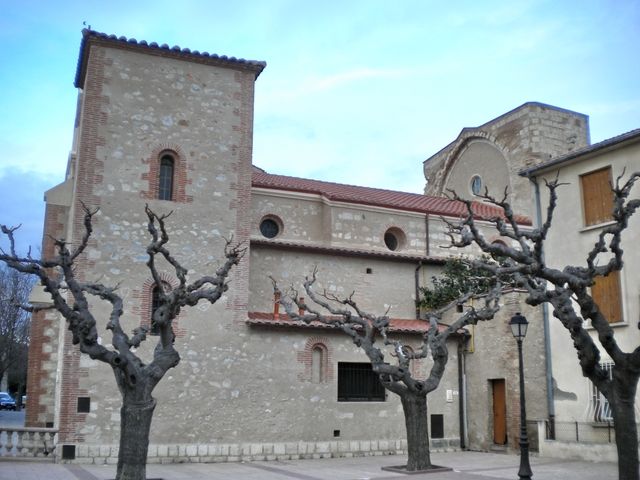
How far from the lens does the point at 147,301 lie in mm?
20469

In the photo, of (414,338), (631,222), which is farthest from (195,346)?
(631,222)

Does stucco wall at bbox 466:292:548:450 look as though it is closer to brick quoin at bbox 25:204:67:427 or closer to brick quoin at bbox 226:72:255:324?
brick quoin at bbox 226:72:255:324

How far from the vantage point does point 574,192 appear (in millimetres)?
21094

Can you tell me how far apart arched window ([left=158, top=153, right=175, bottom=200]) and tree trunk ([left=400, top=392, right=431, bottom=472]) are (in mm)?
9559

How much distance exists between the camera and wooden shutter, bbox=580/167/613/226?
20.1 m

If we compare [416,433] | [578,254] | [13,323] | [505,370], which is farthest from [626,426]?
[13,323]

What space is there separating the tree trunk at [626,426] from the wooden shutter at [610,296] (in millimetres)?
8283

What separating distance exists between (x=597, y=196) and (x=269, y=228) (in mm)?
11397

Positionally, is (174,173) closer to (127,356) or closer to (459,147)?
(127,356)

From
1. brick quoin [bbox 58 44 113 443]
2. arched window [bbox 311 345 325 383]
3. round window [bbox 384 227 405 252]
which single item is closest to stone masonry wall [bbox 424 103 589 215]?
round window [bbox 384 227 405 252]

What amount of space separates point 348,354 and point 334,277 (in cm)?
321

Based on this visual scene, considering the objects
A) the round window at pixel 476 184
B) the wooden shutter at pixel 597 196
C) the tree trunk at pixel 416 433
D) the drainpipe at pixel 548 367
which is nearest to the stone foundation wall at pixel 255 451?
the drainpipe at pixel 548 367

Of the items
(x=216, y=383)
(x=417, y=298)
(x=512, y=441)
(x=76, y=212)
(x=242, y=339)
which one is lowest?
(x=512, y=441)

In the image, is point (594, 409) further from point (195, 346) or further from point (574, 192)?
point (195, 346)
